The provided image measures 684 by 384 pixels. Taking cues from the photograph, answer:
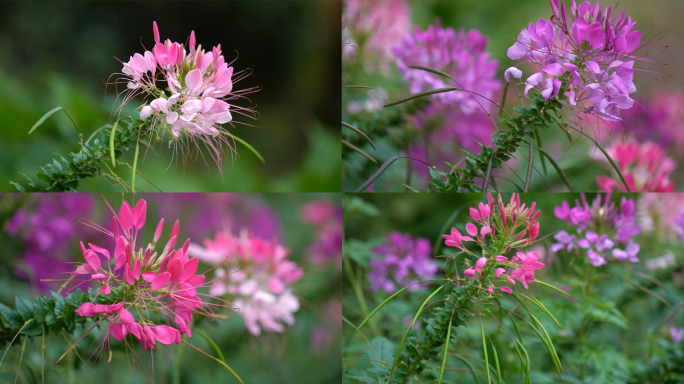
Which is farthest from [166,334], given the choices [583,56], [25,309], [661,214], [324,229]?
[661,214]

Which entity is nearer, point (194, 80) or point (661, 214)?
point (194, 80)

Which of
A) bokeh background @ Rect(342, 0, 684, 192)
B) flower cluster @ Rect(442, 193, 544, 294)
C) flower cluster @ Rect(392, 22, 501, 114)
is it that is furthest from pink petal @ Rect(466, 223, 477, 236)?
flower cluster @ Rect(392, 22, 501, 114)

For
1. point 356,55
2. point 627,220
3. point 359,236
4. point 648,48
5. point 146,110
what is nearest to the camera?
point 146,110

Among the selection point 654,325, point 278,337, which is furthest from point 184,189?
point 654,325

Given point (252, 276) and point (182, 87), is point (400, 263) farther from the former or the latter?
point (182, 87)

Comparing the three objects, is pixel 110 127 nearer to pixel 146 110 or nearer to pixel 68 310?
pixel 146 110

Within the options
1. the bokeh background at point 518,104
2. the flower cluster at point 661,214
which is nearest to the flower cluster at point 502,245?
the bokeh background at point 518,104

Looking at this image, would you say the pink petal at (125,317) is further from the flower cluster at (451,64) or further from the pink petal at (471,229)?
the flower cluster at (451,64)
